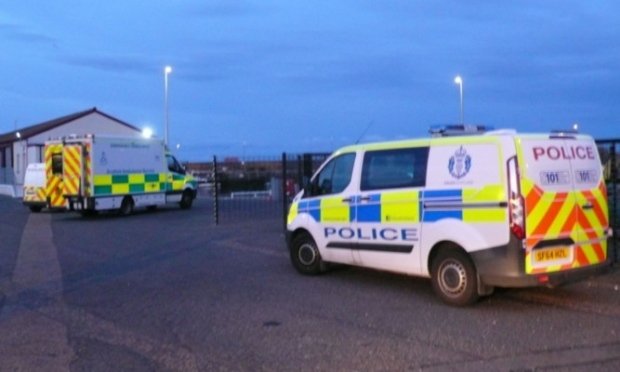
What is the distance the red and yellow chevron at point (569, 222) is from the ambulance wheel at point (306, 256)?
359 cm

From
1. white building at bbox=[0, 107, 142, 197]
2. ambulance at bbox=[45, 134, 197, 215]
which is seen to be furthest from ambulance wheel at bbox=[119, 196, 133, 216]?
white building at bbox=[0, 107, 142, 197]

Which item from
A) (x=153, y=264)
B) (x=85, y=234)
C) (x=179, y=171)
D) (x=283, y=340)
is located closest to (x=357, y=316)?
(x=283, y=340)

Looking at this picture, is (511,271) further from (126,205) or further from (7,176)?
(7,176)

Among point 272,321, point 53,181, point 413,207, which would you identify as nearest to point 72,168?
point 53,181

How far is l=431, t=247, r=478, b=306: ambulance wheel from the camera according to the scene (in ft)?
27.5

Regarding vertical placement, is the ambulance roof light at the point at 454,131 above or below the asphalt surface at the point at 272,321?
above

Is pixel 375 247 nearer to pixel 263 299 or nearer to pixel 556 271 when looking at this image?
pixel 263 299

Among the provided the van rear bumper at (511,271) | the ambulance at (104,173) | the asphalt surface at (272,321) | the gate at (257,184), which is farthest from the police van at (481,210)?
the ambulance at (104,173)

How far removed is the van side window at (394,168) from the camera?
29.6ft

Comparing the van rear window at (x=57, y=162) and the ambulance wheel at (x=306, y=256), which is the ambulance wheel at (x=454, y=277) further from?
the van rear window at (x=57, y=162)

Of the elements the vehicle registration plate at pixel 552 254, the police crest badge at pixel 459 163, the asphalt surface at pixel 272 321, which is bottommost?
the asphalt surface at pixel 272 321

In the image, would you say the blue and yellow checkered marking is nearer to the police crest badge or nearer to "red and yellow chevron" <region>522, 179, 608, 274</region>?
the police crest badge

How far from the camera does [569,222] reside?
823 cm

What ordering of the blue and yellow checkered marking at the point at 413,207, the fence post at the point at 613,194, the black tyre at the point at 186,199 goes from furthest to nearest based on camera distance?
the black tyre at the point at 186,199 < the fence post at the point at 613,194 < the blue and yellow checkered marking at the point at 413,207
